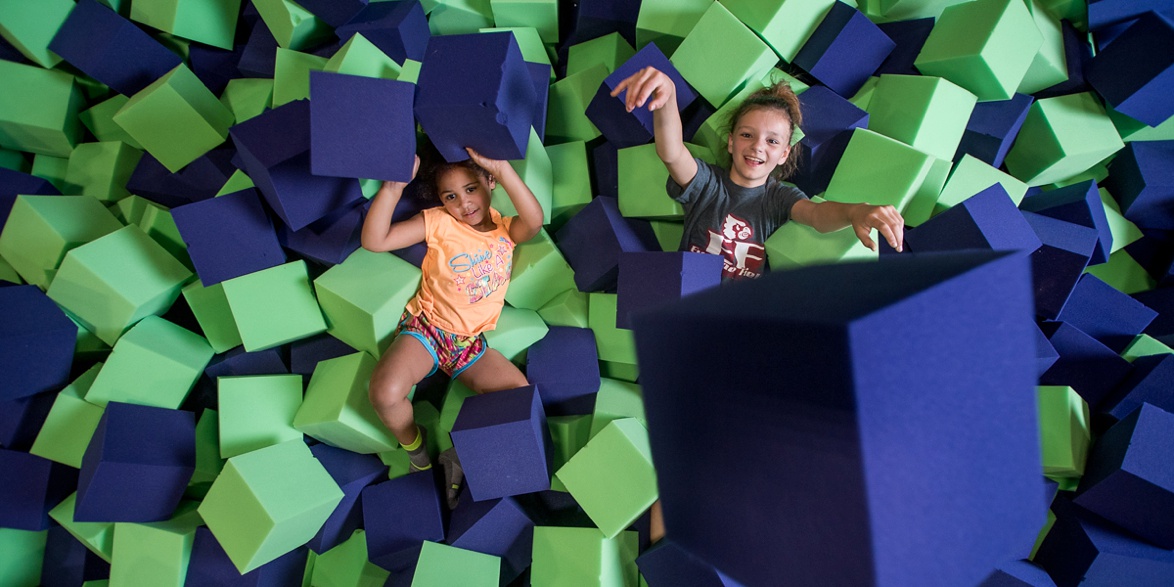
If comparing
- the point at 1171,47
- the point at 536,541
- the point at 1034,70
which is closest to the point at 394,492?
the point at 536,541

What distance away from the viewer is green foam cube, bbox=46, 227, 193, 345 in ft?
4.88

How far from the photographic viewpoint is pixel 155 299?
1.55 metres

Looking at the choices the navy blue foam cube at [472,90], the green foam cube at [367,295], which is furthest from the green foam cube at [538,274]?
the navy blue foam cube at [472,90]

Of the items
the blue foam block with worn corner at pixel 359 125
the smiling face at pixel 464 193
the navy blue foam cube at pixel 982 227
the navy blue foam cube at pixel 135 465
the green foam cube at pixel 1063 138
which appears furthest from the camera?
the green foam cube at pixel 1063 138

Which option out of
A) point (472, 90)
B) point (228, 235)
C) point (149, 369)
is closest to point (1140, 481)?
point (472, 90)

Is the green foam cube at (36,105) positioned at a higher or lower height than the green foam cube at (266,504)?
higher

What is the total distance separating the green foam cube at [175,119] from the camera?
5.27ft

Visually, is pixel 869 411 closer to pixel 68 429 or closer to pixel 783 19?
pixel 783 19

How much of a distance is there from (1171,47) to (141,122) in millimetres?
2399

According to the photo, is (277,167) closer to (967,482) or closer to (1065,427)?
(967,482)

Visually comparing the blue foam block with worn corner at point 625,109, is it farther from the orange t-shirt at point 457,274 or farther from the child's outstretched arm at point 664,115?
the orange t-shirt at point 457,274

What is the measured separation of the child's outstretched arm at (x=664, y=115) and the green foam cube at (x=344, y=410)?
2.67 ft

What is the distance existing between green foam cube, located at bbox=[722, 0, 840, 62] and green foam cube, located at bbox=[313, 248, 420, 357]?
3.31 feet

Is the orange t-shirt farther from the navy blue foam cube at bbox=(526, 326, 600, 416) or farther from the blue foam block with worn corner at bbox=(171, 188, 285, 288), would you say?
the blue foam block with worn corner at bbox=(171, 188, 285, 288)
